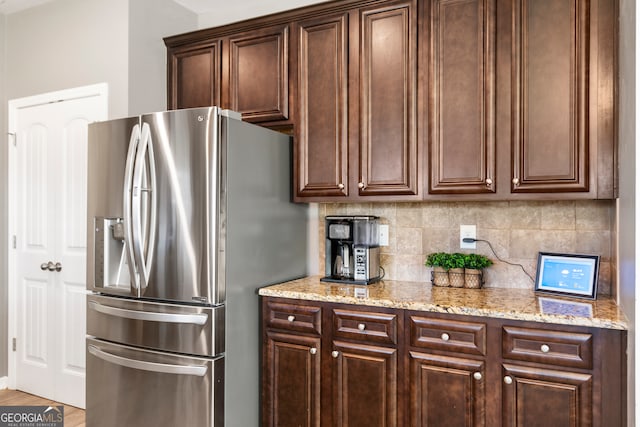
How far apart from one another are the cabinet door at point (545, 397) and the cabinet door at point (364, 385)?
1.60ft

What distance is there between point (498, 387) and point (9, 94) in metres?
3.91

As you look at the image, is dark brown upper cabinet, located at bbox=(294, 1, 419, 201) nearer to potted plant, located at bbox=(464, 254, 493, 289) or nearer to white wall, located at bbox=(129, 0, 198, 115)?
potted plant, located at bbox=(464, 254, 493, 289)

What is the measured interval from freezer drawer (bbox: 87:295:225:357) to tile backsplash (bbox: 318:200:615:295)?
0.95m

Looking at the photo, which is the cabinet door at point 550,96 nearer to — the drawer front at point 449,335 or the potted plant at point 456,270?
the potted plant at point 456,270

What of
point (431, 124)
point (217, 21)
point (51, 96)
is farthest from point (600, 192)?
point (51, 96)

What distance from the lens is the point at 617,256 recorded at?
6.50 feet

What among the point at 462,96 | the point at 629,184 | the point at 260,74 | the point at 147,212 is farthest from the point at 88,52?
the point at 629,184

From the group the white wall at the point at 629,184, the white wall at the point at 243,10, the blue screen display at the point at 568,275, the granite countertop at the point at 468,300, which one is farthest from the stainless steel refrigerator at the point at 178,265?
the white wall at the point at 629,184

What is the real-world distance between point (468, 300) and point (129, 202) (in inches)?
68.4

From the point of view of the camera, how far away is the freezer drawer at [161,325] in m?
2.06

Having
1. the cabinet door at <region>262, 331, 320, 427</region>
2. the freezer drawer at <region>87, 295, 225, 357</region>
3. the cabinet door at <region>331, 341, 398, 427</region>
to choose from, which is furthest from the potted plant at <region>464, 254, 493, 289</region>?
the freezer drawer at <region>87, 295, 225, 357</region>

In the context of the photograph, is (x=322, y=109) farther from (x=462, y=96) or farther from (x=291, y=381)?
(x=291, y=381)

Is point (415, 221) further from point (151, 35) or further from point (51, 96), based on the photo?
point (51, 96)

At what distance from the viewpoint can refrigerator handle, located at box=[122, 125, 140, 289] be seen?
223 cm
